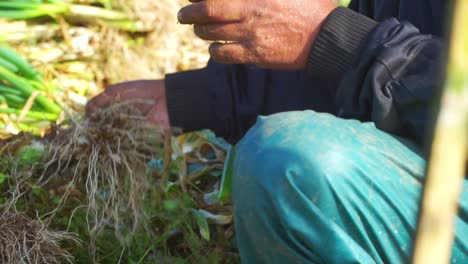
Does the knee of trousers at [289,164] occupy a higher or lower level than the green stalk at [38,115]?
higher

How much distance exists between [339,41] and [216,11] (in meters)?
0.22

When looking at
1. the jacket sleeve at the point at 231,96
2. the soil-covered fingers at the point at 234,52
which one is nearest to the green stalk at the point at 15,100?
the jacket sleeve at the point at 231,96

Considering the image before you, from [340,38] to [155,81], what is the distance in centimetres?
63

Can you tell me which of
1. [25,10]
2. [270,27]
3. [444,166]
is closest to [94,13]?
[25,10]

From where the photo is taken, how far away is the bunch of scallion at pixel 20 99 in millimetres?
2180

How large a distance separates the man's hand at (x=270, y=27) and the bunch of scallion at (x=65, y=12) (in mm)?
1212

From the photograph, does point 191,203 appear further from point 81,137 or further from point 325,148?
point 325,148

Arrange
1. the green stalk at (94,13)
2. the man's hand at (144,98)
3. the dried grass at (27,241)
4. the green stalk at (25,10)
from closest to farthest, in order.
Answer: the dried grass at (27,241) → the man's hand at (144,98) → the green stalk at (25,10) → the green stalk at (94,13)

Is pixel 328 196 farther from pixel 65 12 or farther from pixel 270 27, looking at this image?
pixel 65 12

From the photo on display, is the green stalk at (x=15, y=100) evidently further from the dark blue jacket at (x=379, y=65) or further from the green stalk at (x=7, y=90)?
the dark blue jacket at (x=379, y=65)

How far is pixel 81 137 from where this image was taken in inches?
66.5

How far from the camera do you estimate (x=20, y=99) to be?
2.24m

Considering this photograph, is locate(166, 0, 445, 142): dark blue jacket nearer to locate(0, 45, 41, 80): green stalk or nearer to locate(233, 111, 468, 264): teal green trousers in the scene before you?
locate(233, 111, 468, 264): teal green trousers

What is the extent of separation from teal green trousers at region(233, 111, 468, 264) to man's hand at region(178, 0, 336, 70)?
19 cm
